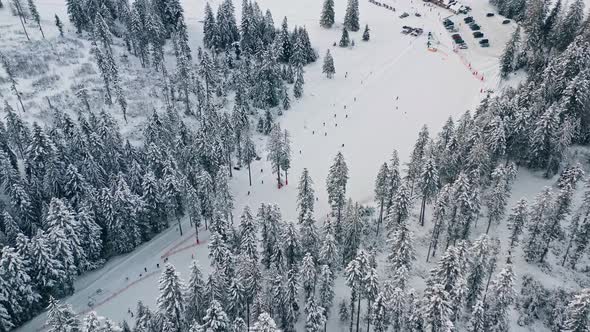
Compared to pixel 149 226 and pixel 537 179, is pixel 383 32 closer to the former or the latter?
pixel 537 179

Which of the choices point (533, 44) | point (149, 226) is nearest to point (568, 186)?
point (533, 44)

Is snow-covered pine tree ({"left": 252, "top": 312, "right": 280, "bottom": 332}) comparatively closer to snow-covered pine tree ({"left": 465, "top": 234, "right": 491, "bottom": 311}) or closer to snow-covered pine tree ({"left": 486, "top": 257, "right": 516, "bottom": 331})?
snow-covered pine tree ({"left": 465, "top": 234, "right": 491, "bottom": 311})

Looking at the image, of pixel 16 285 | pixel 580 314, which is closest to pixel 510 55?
pixel 580 314

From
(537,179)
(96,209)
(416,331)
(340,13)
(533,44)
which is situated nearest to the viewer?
(416,331)

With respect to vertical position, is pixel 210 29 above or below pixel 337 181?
above

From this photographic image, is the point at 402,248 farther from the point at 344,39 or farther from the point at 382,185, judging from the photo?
the point at 344,39

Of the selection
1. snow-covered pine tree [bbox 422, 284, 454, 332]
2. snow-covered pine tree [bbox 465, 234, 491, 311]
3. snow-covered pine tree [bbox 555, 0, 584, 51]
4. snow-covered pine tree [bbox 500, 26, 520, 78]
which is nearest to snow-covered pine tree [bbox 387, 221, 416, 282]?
snow-covered pine tree [bbox 465, 234, 491, 311]
